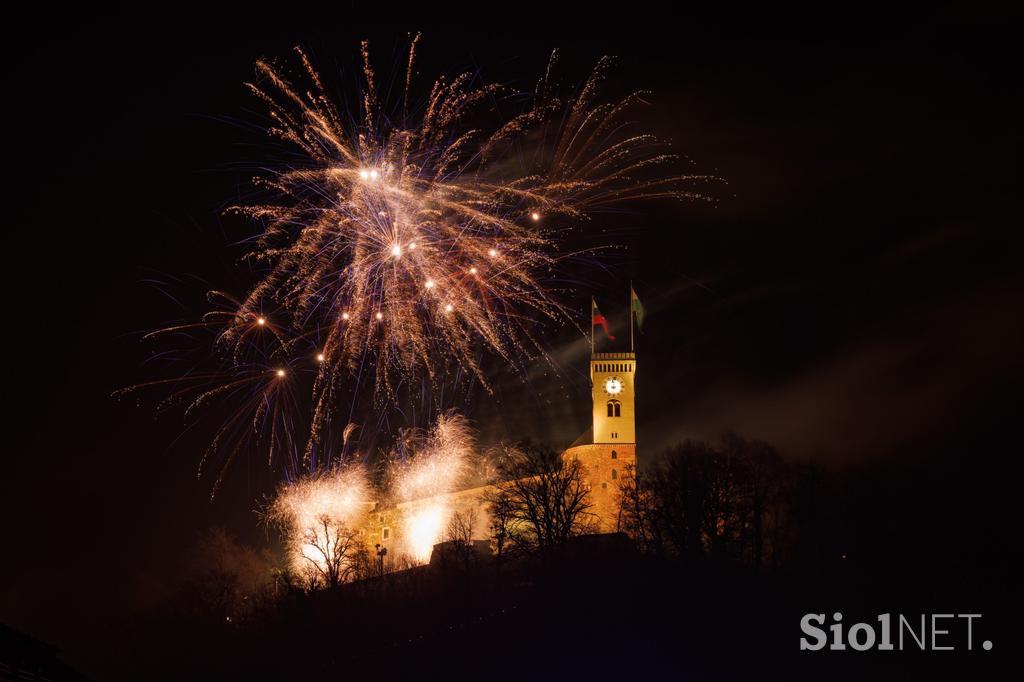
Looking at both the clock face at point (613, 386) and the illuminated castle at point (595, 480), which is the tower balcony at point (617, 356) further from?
the clock face at point (613, 386)

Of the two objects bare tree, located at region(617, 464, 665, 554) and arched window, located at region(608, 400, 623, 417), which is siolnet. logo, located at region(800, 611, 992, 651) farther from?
arched window, located at region(608, 400, 623, 417)

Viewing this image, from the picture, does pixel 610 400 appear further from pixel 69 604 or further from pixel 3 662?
pixel 3 662

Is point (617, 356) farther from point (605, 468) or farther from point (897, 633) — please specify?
point (897, 633)

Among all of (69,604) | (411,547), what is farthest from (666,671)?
(69,604)

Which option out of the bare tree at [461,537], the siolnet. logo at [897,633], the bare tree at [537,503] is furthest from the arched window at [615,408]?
the siolnet. logo at [897,633]

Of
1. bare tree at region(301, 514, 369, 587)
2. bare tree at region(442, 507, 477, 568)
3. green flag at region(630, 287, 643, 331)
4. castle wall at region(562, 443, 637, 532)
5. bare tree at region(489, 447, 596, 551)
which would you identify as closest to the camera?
bare tree at region(489, 447, 596, 551)

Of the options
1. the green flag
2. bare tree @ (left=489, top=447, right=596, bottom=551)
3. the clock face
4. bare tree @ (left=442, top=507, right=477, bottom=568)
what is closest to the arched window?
the clock face
